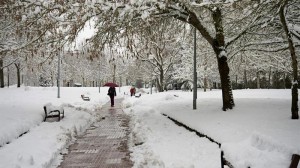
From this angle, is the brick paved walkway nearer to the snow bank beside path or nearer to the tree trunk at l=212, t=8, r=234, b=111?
the snow bank beside path

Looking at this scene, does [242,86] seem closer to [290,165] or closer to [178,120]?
[178,120]

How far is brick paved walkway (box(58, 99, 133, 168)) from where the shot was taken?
9.45 metres

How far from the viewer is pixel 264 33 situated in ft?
55.3

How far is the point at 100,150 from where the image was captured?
1118 centimetres

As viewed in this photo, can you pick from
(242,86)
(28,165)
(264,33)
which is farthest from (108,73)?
(28,165)

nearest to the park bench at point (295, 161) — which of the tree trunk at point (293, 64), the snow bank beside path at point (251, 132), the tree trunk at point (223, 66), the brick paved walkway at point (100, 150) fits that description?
the snow bank beside path at point (251, 132)

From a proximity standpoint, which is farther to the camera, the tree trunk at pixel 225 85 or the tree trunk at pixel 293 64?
the tree trunk at pixel 225 85

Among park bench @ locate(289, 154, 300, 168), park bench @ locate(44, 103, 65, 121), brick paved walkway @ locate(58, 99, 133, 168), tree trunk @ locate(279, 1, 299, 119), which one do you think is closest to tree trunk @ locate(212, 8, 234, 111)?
tree trunk @ locate(279, 1, 299, 119)

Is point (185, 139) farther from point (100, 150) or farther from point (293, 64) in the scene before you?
point (293, 64)

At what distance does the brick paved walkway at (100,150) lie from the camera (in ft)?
31.0

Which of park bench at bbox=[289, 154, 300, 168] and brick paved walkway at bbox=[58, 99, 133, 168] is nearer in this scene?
park bench at bbox=[289, 154, 300, 168]

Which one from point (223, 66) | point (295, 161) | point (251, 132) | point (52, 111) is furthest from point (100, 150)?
point (223, 66)

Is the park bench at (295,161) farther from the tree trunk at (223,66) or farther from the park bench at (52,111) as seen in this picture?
the park bench at (52,111)

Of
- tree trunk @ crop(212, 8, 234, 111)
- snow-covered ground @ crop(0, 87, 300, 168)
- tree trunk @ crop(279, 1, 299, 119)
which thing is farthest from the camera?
tree trunk @ crop(212, 8, 234, 111)
